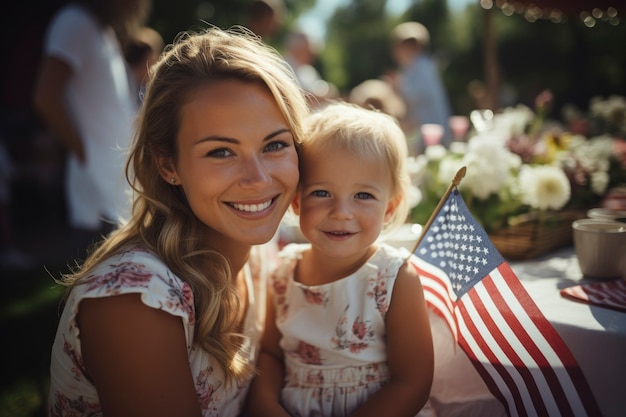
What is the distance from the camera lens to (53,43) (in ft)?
10.9

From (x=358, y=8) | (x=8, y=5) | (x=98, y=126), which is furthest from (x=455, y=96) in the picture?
(x=98, y=126)

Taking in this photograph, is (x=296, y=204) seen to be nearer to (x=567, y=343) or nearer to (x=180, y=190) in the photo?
(x=180, y=190)

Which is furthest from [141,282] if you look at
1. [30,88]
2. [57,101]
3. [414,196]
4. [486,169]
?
[30,88]

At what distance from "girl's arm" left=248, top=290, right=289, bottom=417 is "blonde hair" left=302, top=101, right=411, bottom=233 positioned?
2.11 ft

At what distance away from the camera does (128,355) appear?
4.43ft

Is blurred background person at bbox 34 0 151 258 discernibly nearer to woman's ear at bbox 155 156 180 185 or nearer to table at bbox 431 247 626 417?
woman's ear at bbox 155 156 180 185

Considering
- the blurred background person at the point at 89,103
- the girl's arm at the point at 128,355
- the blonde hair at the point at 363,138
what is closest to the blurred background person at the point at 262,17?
the blurred background person at the point at 89,103

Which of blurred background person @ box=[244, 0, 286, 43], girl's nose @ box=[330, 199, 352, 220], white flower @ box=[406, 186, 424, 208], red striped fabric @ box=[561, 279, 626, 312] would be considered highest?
blurred background person @ box=[244, 0, 286, 43]

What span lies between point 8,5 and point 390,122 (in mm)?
10465

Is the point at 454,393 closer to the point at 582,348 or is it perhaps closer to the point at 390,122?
the point at 582,348

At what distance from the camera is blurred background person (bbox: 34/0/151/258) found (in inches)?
133

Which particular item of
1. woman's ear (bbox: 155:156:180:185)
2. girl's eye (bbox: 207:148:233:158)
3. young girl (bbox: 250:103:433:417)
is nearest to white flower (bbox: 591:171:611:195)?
young girl (bbox: 250:103:433:417)

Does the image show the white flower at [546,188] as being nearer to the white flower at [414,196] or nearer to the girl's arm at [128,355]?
the white flower at [414,196]

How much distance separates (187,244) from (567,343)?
1.23 metres
